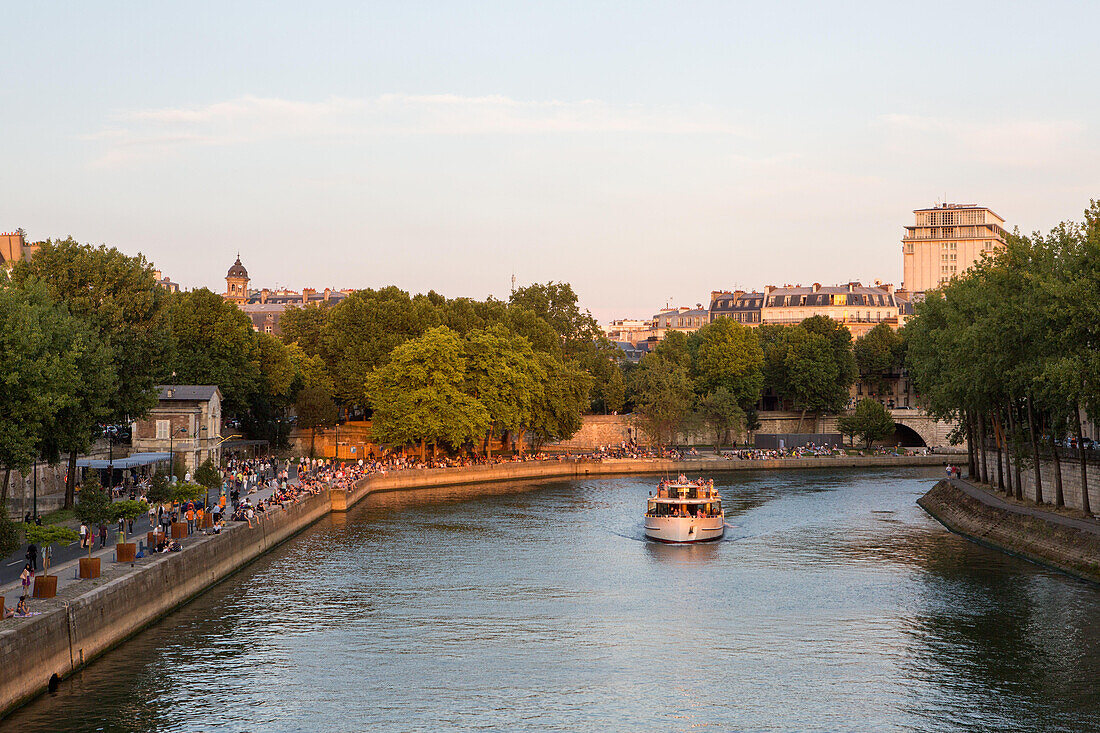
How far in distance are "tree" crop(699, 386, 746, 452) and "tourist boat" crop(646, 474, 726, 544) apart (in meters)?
71.9

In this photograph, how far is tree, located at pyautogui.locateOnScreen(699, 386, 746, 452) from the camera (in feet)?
475

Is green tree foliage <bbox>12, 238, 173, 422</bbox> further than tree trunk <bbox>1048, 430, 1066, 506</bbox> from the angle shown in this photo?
Yes

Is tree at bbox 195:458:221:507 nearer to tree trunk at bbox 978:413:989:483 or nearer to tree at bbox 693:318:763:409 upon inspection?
tree trunk at bbox 978:413:989:483

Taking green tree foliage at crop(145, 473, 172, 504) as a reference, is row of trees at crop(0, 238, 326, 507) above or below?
above

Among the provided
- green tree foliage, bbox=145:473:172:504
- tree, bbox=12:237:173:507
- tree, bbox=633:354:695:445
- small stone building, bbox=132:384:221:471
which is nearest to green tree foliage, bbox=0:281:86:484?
green tree foliage, bbox=145:473:172:504

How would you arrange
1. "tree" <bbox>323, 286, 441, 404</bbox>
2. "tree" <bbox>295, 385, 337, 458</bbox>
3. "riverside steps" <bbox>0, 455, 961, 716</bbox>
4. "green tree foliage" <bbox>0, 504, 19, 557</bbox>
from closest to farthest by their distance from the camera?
"riverside steps" <bbox>0, 455, 961, 716</bbox>
"green tree foliage" <bbox>0, 504, 19, 557</bbox>
"tree" <bbox>295, 385, 337, 458</bbox>
"tree" <bbox>323, 286, 441, 404</bbox>

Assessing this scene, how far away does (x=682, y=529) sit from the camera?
2714 inches

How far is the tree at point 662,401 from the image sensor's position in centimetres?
13838

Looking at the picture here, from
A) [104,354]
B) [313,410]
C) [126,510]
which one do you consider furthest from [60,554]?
[313,410]

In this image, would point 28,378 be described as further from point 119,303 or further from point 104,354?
point 119,303

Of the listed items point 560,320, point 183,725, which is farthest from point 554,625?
point 560,320

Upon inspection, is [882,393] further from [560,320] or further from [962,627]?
[962,627]

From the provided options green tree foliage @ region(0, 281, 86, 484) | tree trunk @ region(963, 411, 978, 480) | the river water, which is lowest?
the river water

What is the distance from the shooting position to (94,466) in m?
70.8
